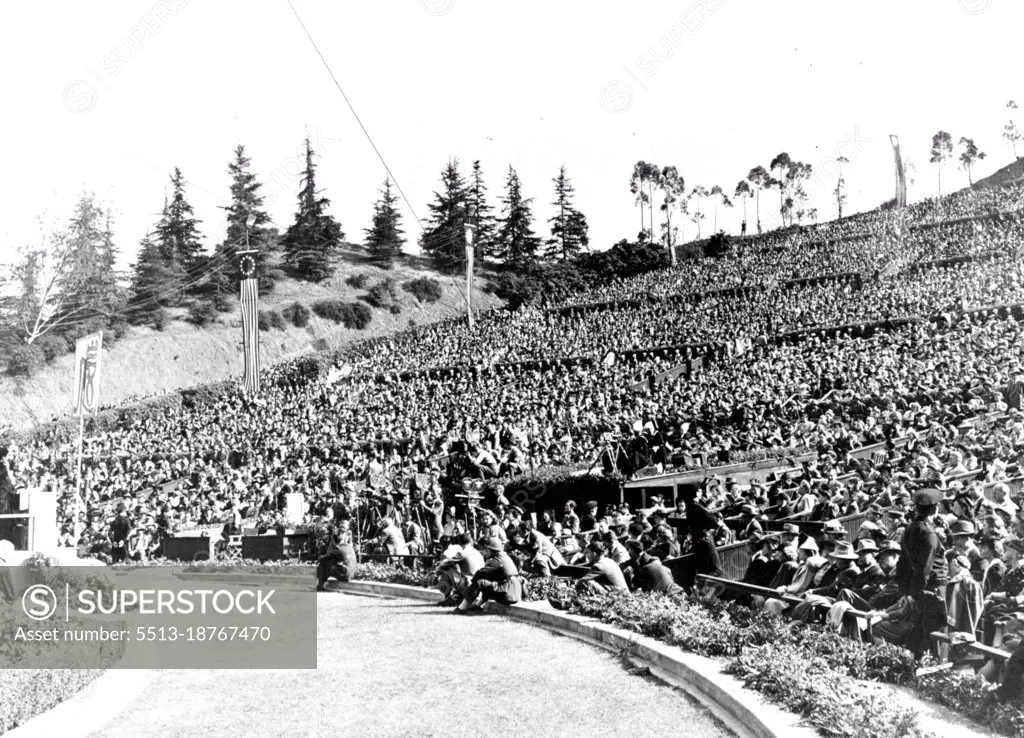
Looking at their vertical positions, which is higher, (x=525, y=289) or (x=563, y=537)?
(x=525, y=289)

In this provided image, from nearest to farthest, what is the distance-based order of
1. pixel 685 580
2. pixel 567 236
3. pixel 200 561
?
pixel 685 580, pixel 200 561, pixel 567 236

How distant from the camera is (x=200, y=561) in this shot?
901 inches

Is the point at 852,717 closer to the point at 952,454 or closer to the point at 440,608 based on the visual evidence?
the point at 440,608

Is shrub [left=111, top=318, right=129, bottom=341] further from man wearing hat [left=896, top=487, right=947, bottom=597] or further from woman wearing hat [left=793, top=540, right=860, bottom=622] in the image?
man wearing hat [left=896, top=487, right=947, bottom=597]

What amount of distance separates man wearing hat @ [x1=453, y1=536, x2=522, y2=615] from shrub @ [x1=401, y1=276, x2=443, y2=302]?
7686cm

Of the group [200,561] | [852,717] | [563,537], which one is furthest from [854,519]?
[200,561]

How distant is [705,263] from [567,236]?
30.8 metres

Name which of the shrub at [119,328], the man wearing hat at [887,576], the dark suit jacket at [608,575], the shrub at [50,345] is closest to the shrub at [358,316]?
the shrub at [119,328]

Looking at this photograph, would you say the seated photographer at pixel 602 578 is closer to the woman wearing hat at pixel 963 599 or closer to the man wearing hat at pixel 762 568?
the man wearing hat at pixel 762 568

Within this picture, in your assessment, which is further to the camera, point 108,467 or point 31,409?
point 31,409

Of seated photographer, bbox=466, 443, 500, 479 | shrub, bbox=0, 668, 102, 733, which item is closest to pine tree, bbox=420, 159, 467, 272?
seated photographer, bbox=466, 443, 500, 479

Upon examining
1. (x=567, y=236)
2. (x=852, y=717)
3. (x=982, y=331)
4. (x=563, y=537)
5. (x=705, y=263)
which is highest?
(x=567, y=236)

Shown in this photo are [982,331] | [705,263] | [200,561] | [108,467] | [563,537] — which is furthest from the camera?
[705,263]

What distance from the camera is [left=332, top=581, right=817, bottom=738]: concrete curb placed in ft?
23.4
